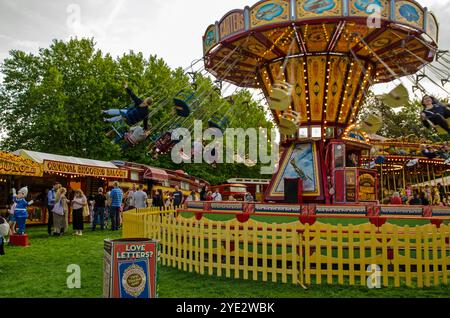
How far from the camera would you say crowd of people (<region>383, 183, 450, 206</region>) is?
16719mm

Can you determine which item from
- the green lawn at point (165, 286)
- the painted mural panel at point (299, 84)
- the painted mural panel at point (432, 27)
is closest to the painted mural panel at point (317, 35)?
the painted mural panel at point (299, 84)

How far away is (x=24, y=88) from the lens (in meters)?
27.7

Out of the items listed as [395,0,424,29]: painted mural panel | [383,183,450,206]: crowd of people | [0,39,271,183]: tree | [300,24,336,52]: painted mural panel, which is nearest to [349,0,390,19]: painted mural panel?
[395,0,424,29]: painted mural panel

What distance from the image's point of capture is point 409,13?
35.0ft

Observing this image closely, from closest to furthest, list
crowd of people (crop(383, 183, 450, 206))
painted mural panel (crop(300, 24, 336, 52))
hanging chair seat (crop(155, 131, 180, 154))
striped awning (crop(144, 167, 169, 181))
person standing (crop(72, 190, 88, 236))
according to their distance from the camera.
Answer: painted mural panel (crop(300, 24, 336, 52))
person standing (crop(72, 190, 88, 236))
hanging chair seat (crop(155, 131, 180, 154))
crowd of people (crop(383, 183, 450, 206))
striped awning (crop(144, 167, 169, 181))

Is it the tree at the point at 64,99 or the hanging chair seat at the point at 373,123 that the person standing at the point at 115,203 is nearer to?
the hanging chair seat at the point at 373,123

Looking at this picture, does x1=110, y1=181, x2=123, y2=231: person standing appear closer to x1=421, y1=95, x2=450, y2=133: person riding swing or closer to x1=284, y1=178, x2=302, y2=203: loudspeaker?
x1=284, y1=178, x2=302, y2=203: loudspeaker

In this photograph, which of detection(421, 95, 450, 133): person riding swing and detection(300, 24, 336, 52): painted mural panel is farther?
detection(300, 24, 336, 52): painted mural panel

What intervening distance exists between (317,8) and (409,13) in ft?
8.18

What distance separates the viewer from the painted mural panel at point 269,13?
417 inches

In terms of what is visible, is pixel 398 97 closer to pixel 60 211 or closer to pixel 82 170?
pixel 60 211

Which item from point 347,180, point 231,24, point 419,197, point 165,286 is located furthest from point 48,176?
point 419,197

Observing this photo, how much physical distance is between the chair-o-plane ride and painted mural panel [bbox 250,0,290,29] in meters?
0.03
